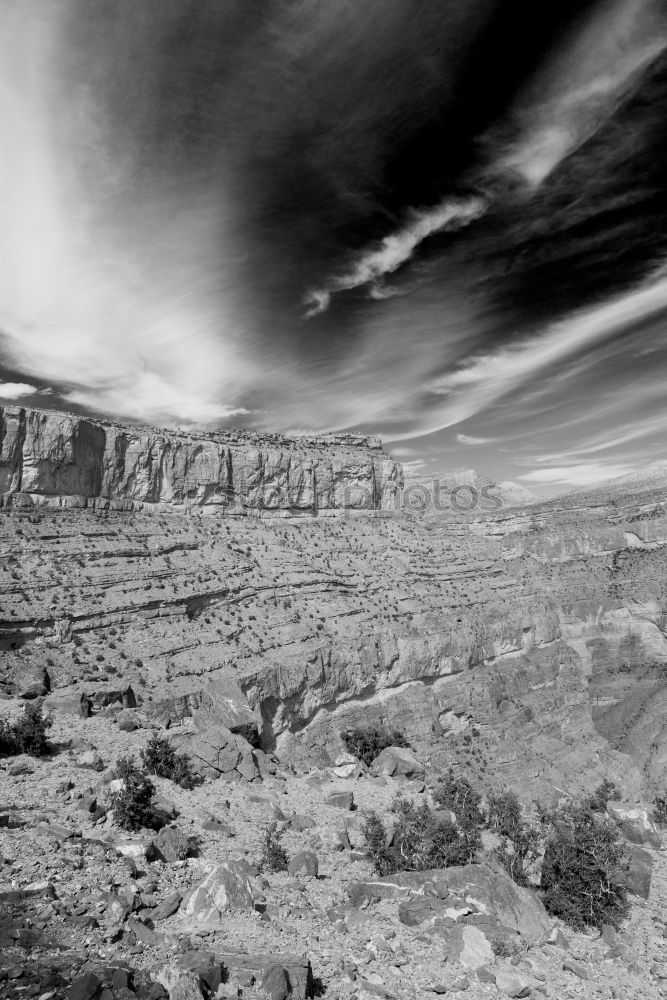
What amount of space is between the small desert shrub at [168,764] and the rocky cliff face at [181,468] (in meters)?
28.4

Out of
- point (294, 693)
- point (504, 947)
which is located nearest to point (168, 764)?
point (504, 947)

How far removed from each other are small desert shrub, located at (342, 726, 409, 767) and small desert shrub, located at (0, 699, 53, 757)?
15.9 metres

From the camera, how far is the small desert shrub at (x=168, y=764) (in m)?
17.0

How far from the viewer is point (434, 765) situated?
31.5 meters

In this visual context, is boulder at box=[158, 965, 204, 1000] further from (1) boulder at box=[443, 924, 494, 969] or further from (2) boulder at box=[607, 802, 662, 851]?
(2) boulder at box=[607, 802, 662, 851]

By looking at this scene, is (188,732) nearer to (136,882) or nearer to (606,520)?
(136,882)

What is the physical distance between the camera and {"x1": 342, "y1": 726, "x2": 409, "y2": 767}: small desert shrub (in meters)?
27.4

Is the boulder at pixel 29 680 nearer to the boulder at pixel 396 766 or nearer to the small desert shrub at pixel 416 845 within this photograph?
the small desert shrub at pixel 416 845

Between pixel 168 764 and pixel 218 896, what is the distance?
776cm

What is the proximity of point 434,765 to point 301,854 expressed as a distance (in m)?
20.3

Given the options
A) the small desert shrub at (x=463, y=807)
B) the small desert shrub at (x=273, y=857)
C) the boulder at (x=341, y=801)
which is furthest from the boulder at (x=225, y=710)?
the small desert shrub at (x=463, y=807)

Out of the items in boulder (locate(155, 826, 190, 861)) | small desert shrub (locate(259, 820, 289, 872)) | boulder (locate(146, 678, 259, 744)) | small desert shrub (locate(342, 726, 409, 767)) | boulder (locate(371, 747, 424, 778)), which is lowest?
small desert shrub (locate(342, 726, 409, 767))

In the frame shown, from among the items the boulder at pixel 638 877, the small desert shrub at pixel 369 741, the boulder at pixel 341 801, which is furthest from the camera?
the small desert shrub at pixel 369 741

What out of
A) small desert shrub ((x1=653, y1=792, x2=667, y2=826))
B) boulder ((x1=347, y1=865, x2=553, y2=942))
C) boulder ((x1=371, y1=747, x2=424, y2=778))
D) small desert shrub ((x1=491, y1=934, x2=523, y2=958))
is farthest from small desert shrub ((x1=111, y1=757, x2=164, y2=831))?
small desert shrub ((x1=653, y1=792, x2=667, y2=826))
